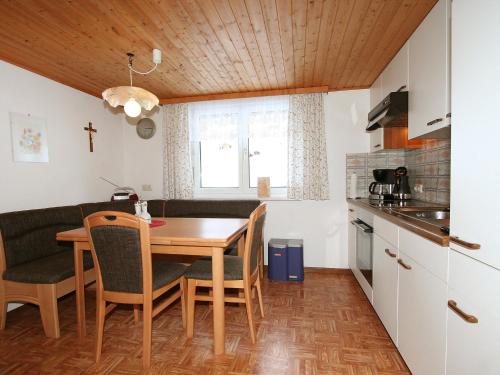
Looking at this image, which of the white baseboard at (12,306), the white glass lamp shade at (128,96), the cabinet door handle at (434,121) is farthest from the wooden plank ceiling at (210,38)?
the white baseboard at (12,306)

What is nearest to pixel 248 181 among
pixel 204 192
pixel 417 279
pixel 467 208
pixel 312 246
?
pixel 204 192

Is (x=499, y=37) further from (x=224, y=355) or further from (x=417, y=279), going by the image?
(x=224, y=355)

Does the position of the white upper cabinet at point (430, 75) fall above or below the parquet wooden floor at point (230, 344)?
above

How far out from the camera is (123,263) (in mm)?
1635

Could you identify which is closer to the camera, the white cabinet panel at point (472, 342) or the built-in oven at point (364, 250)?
the white cabinet panel at point (472, 342)

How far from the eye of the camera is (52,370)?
1656 mm

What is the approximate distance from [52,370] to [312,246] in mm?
2724

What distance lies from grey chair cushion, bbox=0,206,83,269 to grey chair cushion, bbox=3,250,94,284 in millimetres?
90

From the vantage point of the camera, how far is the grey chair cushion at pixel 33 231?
83.6 inches

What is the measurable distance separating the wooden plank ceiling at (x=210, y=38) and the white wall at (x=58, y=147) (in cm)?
19

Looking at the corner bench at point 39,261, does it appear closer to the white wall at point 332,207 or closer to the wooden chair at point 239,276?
the wooden chair at point 239,276

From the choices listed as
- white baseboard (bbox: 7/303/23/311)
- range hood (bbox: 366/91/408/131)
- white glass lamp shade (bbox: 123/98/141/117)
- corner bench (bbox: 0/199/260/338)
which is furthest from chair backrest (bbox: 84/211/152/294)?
range hood (bbox: 366/91/408/131)

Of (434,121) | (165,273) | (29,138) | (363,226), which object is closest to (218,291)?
(165,273)

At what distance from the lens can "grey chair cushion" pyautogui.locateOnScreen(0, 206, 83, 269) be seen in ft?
6.97
